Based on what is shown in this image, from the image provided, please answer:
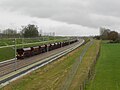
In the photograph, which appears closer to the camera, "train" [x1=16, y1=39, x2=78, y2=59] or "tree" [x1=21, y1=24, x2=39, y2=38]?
"train" [x1=16, y1=39, x2=78, y2=59]

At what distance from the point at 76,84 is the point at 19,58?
28.1m

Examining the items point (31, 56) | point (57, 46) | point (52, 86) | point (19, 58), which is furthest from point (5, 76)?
point (57, 46)

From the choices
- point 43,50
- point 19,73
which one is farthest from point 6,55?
point 19,73

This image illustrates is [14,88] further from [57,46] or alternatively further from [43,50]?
[57,46]

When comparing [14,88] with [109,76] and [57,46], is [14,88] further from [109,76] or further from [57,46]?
[57,46]

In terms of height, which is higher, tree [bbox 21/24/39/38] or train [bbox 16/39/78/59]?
tree [bbox 21/24/39/38]

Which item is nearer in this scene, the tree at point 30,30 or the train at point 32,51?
the train at point 32,51

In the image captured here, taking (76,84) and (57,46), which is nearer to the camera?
(76,84)

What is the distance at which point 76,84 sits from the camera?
73.5 feet

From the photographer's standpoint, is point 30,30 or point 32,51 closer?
point 32,51

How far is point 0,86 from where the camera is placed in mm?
23953

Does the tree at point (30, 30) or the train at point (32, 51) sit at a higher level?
the tree at point (30, 30)

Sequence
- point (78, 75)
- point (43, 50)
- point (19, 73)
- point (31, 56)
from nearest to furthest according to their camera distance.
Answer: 1. point (78, 75)
2. point (19, 73)
3. point (31, 56)
4. point (43, 50)

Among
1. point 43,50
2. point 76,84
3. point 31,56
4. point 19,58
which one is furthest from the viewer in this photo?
point 43,50
